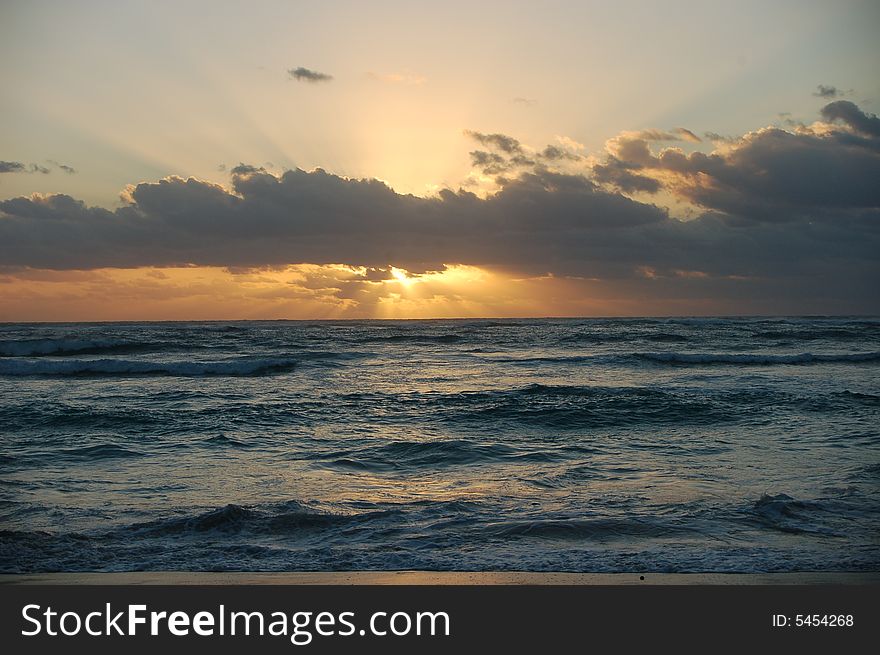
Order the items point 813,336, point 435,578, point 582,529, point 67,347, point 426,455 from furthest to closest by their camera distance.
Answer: point 813,336 → point 67,347 → point 426,455 → point 582,529 → point 435,578

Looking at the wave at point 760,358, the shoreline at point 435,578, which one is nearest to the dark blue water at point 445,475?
the shoreline at point 435,578

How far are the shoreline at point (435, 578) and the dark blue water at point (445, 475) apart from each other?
0.21 metres

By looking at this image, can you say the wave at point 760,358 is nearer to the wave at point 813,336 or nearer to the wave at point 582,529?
the wave at point 813,336

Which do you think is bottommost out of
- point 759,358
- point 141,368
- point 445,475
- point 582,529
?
point 445,475

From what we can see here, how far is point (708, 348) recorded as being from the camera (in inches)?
1688

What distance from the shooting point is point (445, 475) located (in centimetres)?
1119

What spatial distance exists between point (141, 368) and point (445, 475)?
84.8 ft

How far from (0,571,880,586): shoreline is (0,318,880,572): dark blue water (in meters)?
0.21

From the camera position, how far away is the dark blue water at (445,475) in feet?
23.8

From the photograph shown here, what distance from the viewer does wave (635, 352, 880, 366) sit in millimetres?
33875

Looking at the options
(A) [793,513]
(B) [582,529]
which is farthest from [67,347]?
(A) [793,513]

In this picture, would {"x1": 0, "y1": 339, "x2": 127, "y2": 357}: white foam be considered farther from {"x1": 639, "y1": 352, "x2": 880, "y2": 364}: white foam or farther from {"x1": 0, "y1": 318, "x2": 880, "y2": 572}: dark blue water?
Result: {"x1": 639, "y1": 352, "x2": 880, "y2": 364}: white foam

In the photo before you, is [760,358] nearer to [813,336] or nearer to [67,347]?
[813,336]

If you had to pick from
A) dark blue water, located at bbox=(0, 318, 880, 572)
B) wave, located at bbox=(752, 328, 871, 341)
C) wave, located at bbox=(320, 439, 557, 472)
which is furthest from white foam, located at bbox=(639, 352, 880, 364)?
wave, located at bbox=(320, 439, 557, 472)
